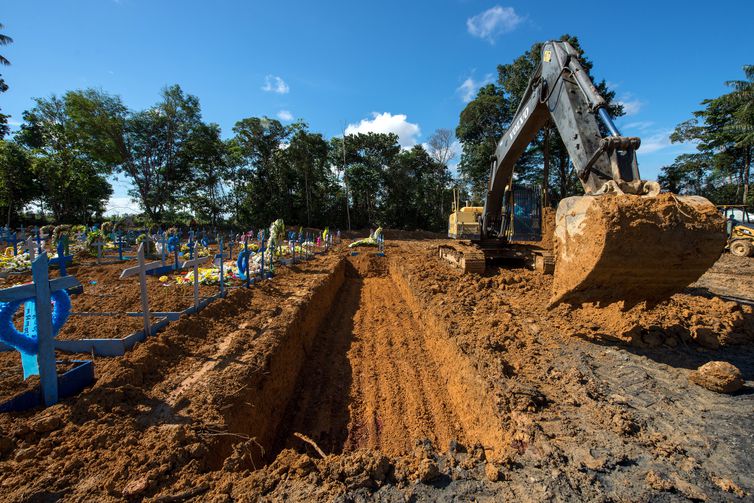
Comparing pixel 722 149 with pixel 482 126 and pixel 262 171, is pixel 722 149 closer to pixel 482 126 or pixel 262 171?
pixel 482 126

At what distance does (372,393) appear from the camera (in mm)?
4734

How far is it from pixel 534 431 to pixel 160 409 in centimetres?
342

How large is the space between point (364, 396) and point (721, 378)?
396 centimetres

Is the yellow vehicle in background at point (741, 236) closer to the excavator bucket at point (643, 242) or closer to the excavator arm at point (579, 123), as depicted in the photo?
the excavator arm at point (579, 123)

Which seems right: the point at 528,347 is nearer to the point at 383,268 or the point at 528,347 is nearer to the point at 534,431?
the point at 534,431

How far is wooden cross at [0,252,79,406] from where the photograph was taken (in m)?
2.78

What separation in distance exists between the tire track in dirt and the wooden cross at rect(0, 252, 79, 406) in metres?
2.25

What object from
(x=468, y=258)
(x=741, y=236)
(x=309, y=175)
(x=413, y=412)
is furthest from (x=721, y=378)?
(x=309, y=175)

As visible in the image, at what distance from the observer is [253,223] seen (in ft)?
122

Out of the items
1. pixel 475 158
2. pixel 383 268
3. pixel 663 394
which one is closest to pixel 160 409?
pixel 663 394

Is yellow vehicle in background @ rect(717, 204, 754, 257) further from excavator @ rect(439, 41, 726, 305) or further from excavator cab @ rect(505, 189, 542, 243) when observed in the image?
excavator @ rect(439, 41, 726, 305)

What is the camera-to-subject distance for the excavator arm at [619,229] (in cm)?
333

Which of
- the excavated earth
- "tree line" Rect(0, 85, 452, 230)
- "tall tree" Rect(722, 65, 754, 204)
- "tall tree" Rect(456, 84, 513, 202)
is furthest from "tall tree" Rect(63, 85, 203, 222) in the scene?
"tall tree" Rect(722, 65, 754, 204)

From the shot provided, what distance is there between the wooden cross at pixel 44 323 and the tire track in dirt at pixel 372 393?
225 cm
